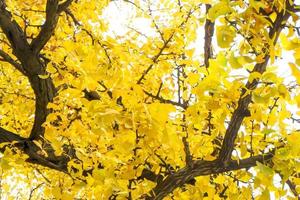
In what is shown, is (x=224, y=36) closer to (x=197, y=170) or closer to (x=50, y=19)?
(x=197, y=170)

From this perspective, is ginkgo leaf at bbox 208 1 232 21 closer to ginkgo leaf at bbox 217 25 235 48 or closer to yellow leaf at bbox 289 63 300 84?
ginkgo leaf at bbox 217 25 235 48

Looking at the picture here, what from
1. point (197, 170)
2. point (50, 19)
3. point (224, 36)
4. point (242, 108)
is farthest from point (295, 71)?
point (50, 19)

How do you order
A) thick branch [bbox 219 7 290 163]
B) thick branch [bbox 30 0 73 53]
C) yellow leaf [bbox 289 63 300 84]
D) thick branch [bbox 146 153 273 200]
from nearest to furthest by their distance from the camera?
1. yellow leaf [bbox 289 63 300 84]
2. thick branch [bbox 219 7 290 163]
3. thick branch [bbox 146 153 273 200]
4. thick branch [bbox 30 0 73 53]

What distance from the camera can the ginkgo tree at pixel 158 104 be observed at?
1.95 meters

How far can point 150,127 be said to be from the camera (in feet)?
7.00

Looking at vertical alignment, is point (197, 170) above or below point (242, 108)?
below

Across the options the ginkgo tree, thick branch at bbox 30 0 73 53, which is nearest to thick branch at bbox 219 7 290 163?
the ginkgo tree

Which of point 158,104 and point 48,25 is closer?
point 158,104

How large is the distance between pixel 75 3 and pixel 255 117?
9.15 feet

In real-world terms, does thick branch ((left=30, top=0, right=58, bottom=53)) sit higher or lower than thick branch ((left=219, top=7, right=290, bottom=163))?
higher

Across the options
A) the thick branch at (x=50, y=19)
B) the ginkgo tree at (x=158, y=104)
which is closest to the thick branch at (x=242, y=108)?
the ginkgo tree at (x=158, y=104)

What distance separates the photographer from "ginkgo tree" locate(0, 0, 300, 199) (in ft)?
6.38

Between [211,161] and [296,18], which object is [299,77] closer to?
[296,18]

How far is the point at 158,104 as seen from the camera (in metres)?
1.92
